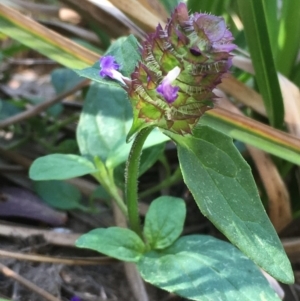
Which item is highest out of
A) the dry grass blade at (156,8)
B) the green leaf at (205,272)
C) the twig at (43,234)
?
the dry grass blade at (156,8)

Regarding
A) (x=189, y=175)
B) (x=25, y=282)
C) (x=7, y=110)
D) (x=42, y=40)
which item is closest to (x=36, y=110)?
(x=7, y=110)

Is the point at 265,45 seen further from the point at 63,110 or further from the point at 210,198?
the point at 63,110

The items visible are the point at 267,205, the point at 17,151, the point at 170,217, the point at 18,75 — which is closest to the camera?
the point at 170,217

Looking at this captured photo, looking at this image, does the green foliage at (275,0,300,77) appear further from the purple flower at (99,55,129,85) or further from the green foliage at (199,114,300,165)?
the purple flower at (99,55,129,85)

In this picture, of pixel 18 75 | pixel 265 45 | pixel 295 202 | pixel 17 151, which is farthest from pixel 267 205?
pixel 18 75

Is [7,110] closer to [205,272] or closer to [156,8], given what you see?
[156,8]

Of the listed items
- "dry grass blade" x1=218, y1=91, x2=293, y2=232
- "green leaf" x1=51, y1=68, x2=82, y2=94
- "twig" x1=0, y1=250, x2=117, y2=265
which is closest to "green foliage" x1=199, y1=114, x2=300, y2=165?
"dry grass blade" x1=218, y1=91, x2=293, y2=232

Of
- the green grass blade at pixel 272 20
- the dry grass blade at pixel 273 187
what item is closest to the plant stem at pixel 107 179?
the dry grass blade at pixel 273 187

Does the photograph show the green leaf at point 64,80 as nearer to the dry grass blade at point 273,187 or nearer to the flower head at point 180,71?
the dry grass blade at point 273,187
